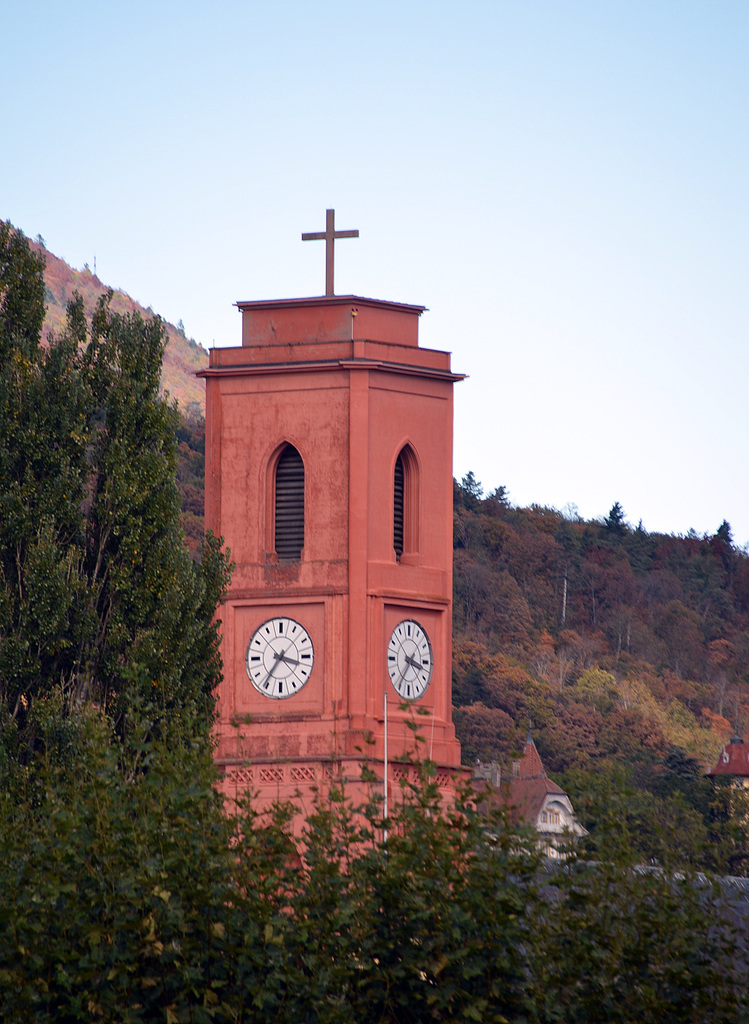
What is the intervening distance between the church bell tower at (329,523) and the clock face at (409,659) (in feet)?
0.08

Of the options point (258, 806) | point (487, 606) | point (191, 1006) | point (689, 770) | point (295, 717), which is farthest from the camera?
point (487, 606)

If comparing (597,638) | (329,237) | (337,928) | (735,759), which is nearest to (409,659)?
(329,237)

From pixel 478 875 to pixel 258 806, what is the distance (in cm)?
1706

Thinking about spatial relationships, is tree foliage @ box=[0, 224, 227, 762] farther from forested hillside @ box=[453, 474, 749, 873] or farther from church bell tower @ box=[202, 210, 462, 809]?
forested hillside @ box=[453, 474, 749, 873]

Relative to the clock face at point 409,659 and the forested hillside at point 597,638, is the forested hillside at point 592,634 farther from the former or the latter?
the clock face at point 409,659

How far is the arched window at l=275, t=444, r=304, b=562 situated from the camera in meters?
36.6

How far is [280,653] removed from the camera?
36031 mm

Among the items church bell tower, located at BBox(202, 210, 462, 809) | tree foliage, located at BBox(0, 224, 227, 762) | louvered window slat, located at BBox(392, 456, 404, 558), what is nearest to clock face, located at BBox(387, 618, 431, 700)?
church bell tower, located at BBox(202, 210, 462, 809)

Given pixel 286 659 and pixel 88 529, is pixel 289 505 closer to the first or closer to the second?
pixel 286 659

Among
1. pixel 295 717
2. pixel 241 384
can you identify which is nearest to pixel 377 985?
pixel 295 717

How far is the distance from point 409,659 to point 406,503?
2944mm

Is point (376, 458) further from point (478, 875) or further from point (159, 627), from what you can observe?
point (478, 875)

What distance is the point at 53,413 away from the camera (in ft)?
89.3

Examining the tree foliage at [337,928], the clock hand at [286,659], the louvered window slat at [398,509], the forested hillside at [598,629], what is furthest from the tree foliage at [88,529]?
the forested hillside at [598,629]
